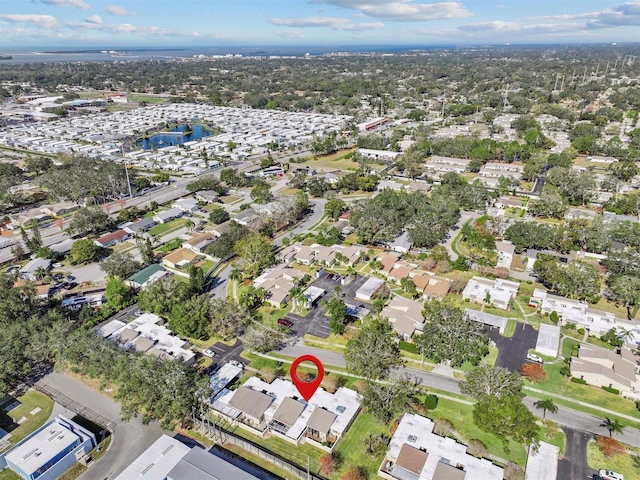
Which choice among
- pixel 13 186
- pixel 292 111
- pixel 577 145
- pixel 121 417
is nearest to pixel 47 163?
pixel 13 186

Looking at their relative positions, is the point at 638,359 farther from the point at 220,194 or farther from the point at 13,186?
the point at 13,186

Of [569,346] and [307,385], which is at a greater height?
[307,385]

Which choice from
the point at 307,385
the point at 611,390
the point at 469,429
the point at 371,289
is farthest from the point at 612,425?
the point at 371,289

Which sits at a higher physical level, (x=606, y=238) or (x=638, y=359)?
(x=606, y=238)

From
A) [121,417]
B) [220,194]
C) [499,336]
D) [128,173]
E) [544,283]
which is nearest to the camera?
[121,417]

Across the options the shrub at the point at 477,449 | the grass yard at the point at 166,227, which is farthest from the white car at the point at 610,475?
the grass yard at the point at 166,227

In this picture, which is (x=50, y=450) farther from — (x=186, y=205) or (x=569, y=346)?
(x=186, y=205)

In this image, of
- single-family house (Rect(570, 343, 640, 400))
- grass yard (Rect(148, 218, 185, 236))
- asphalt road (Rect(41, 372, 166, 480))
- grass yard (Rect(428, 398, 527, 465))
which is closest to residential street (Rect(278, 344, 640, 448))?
grass yard (Rect(428, 398, 527, 465))
